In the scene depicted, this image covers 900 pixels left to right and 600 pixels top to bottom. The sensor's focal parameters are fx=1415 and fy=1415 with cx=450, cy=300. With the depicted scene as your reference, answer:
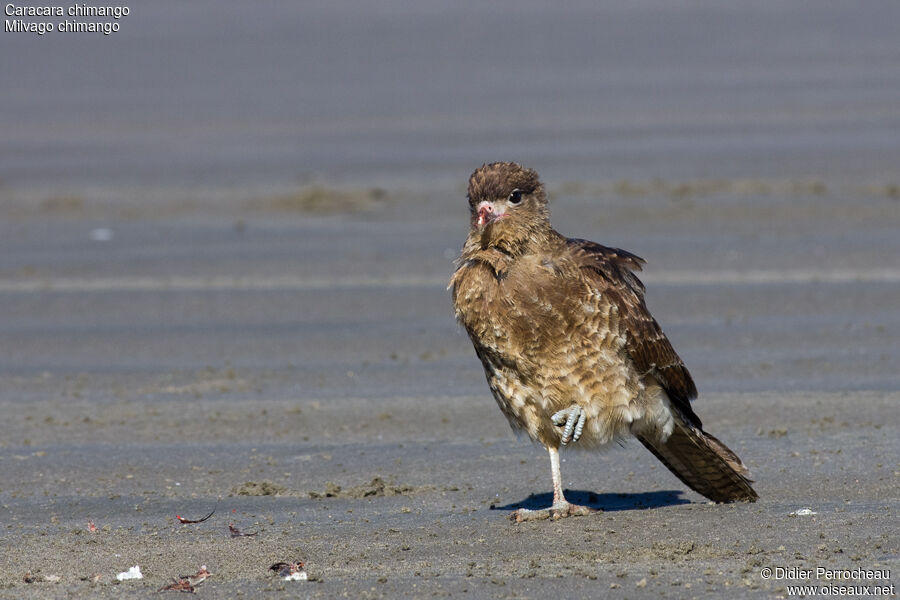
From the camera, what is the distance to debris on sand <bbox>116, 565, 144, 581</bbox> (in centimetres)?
548

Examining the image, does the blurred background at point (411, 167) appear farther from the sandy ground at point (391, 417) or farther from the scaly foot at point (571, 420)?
the scaly foot at point (571, 420)

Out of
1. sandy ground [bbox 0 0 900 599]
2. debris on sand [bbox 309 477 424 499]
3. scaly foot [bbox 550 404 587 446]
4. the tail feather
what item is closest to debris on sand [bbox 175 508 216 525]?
sandy ground [bbox 0 0 900 599]

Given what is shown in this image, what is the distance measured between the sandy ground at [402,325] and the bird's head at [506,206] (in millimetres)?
1286

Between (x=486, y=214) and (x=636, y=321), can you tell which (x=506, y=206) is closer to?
(x=486, y=214)

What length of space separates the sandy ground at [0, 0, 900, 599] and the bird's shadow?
0.02 metres

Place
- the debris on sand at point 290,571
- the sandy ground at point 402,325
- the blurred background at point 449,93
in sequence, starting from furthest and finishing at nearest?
1. the blurred background at point 449,93
2. the sandy ground at point 402,325
3. the debris on sand at point 290,571

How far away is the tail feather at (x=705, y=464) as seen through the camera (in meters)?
6.54

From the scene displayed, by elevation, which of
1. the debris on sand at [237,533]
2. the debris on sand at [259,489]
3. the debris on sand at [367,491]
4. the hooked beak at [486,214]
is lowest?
the debris on sand at [237,533]

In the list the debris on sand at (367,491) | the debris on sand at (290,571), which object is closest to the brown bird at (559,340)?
the debris on sand at (367,491)

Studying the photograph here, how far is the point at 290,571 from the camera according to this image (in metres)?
5.52

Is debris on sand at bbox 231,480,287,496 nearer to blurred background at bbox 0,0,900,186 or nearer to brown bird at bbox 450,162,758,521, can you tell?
brown bird at bbox 450,162,758,521

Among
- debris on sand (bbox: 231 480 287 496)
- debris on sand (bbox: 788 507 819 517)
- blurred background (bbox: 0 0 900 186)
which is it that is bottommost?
debris on sand (bbox: 788 507 819 517)

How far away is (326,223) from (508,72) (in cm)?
1330

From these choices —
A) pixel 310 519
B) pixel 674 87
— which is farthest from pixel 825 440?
pixel 674 87
